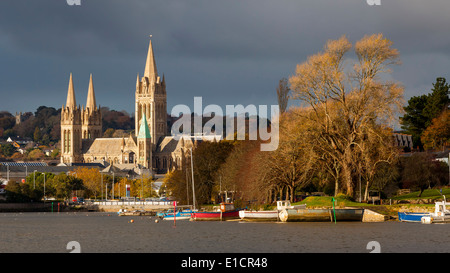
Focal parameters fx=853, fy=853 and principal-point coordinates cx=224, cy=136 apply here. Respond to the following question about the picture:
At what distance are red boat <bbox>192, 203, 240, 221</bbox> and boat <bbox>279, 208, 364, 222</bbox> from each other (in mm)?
13747

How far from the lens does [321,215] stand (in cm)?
7806

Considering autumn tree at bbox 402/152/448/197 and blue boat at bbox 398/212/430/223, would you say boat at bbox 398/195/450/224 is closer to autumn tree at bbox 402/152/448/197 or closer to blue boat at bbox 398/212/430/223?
blue boat at bbox 398/212/430/223

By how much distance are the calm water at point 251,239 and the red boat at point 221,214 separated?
12642 mm

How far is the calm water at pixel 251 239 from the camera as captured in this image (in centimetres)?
5628

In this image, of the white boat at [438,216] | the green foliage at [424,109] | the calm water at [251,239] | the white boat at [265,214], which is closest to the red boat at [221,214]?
the white boat at [265,214]

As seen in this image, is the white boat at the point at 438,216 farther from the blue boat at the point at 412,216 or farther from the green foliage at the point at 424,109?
the green foliage at the point at 424,109

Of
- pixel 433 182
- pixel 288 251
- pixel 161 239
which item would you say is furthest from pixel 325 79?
pixel 433 182

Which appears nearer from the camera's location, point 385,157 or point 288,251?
point 288,251

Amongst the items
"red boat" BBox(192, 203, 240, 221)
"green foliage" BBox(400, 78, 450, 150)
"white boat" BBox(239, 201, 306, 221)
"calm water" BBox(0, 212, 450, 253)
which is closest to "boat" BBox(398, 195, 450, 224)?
"calm water" BBox(0, 212, 450, 253)

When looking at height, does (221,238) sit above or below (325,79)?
below
